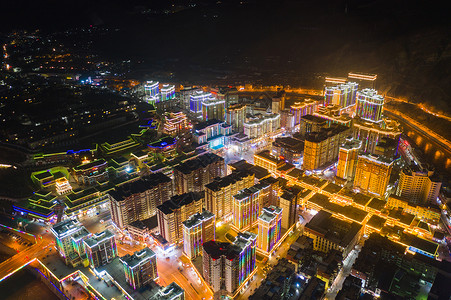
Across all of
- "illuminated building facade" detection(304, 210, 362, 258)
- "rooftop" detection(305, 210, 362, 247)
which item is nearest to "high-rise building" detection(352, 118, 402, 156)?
"rooftop" detection(305, 210, 362, 247)

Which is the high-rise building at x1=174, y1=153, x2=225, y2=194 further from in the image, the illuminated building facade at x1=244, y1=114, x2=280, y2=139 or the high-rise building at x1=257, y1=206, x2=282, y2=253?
the illuminated building facade at x1=244, y1=114, x2=280, y2=139

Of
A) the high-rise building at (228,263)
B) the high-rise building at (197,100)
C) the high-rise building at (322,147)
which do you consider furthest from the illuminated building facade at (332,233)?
the high-rise building at (197,100)

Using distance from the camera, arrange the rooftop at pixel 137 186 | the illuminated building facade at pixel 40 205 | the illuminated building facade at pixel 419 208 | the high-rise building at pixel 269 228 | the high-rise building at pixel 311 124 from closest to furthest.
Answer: the high-rise building at pixel 269 228, the rooftop at pixel 137 186, the illuminated building facade at pixel 419 208, the illuminated building facade at pixel 40 205, the high-rise building at pixel 311 124

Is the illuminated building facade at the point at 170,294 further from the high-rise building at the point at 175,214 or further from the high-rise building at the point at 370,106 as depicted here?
the high-rise building at the point at 370,106

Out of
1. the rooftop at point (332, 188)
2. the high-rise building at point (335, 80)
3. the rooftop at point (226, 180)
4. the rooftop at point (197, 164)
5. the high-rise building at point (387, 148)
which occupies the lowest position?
the rooftop at point (332, 188)

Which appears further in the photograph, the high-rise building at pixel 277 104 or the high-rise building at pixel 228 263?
the high-rise building at pixel 277 104

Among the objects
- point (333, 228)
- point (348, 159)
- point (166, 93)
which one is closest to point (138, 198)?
point (333, 228)

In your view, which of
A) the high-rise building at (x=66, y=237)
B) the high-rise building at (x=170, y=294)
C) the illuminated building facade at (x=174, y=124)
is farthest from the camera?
the illuminated building facade at (x=174, y=124)

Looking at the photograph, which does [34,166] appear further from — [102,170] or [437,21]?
[437,21]
